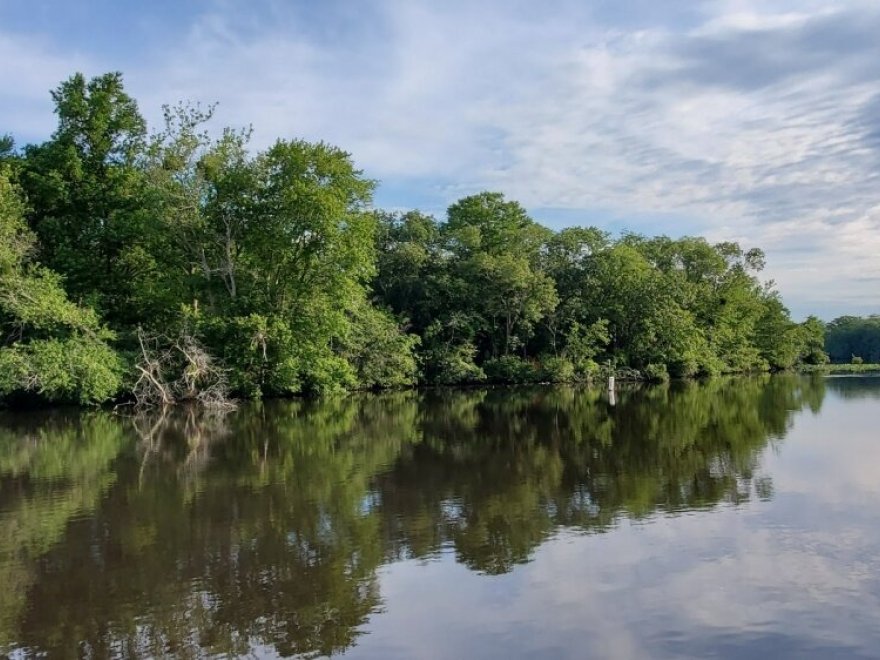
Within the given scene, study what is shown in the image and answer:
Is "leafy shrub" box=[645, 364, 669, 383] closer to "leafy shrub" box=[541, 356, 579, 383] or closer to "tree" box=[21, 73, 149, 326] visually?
"leafy shrub" box=[541, 356, 579, 383]

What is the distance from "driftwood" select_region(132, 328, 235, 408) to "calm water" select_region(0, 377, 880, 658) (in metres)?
11.5

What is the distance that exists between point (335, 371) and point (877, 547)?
27.6m

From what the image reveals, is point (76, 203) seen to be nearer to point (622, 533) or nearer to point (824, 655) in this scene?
point (622, 533)

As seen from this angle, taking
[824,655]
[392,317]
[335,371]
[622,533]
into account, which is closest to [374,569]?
[622,533]

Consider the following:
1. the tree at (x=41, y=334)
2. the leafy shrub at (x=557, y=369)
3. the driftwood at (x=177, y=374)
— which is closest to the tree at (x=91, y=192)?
the tree at (x=41, y=334)

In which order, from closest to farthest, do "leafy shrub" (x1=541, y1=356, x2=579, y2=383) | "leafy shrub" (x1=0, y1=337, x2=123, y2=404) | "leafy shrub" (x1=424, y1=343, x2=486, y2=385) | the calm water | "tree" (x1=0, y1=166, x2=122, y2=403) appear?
1. the calm water
2. "leafy shrub" (x1=0, y1=337, x2=123, y2=404)
3. "tree" (x1=0, y1=166, x2=122, y2=403)
4. "leafy shrub" (x1=424, y1=343, x2=486, y2=385)
5. "leafy shrub" (x1=541, y1=356, x2=579, y2=383)

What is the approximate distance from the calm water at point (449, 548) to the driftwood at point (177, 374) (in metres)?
11.5

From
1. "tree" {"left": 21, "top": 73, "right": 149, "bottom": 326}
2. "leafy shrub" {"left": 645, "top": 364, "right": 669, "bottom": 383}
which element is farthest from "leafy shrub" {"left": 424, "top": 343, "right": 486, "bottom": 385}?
"tree" {"left": 21, "top": 73, "right": 149, "bottom": 326}

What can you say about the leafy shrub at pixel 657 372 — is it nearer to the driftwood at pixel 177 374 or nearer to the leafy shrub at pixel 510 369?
the leafy shrub at pixel 510 369

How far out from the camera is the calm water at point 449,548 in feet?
20.4

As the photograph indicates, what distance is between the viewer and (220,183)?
3200 centimetres

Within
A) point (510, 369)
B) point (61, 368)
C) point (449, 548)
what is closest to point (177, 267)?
point (61, 368)

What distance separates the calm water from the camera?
20.4ft

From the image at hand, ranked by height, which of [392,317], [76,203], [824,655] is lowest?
[824,655]
